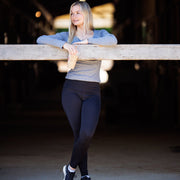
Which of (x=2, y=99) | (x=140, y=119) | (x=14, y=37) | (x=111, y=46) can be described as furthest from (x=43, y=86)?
(x=111, y=46)

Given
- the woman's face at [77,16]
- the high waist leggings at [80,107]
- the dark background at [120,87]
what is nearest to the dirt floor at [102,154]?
the high waist leggings at [80,107]

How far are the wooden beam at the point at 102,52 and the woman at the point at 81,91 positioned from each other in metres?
0.11

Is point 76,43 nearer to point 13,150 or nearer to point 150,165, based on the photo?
point 150,165

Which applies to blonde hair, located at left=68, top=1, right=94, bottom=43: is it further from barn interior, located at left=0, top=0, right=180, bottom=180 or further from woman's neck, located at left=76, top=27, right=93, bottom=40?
barn interior, located at left=0, top=0, right=180, bottom=180

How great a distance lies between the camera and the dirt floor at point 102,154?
4.98 m

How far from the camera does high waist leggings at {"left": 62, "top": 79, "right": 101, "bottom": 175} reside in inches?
152

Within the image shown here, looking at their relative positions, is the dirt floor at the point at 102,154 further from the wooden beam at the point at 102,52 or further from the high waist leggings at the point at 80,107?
the wooden beam at the point at 102,52

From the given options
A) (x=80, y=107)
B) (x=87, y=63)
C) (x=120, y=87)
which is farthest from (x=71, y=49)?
(x=120, y=87)

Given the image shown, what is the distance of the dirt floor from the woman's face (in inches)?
66.3

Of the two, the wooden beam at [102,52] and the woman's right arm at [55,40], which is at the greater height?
the woman's right arm at [55,40]

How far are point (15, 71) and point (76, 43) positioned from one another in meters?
5.59

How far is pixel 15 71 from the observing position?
9.51 meters

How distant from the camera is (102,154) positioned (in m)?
6.28

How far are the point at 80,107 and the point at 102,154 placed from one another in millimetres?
2441
